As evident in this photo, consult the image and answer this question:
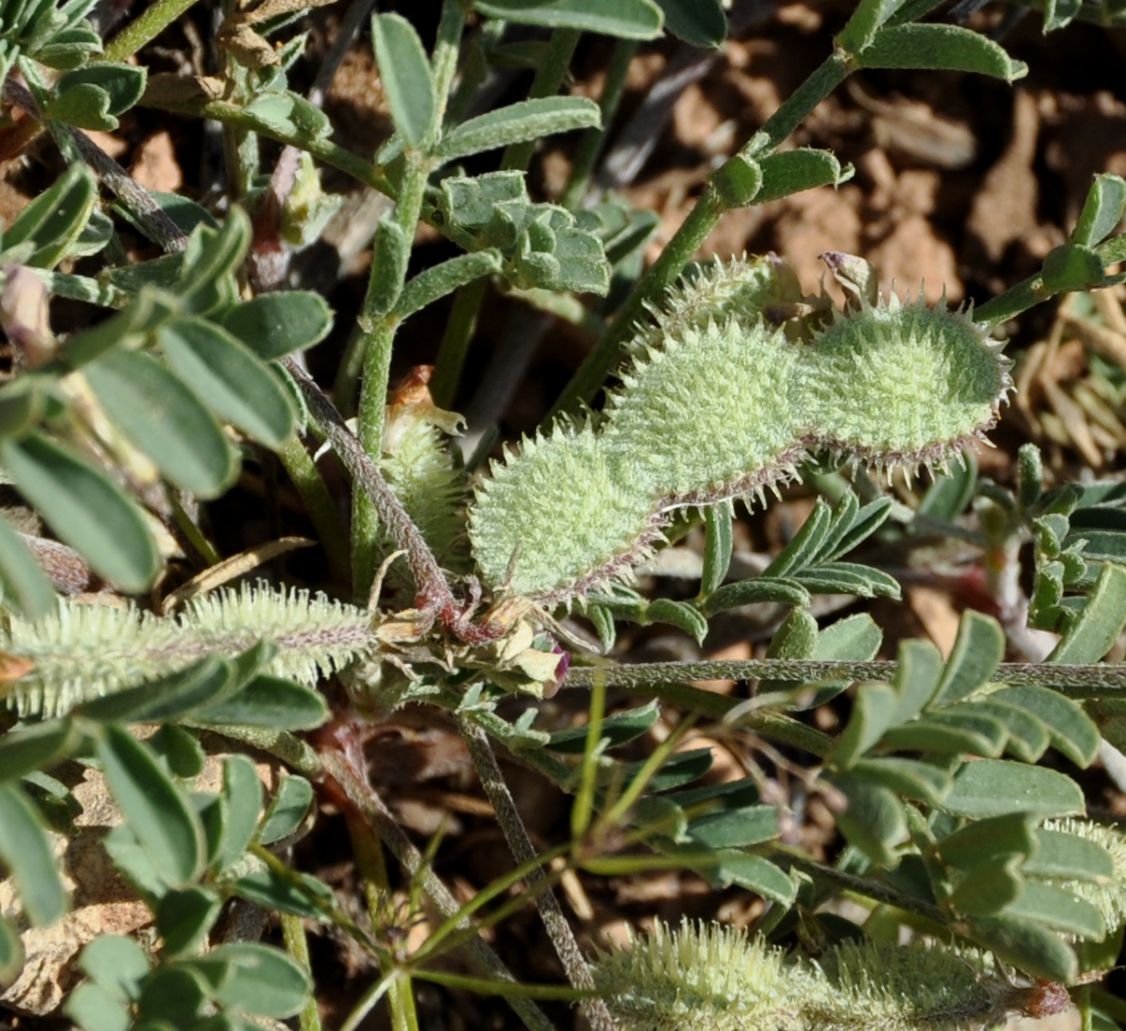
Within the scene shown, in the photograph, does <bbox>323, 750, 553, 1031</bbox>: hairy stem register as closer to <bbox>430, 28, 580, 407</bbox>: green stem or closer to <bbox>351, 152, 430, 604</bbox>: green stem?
<bbox>351, 152, 430, 604</bbox>: green stem

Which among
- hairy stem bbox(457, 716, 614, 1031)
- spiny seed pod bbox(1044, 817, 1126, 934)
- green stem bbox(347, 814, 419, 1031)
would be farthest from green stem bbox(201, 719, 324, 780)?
spiny seed pod bbox(1044, 817, 1126, 934)

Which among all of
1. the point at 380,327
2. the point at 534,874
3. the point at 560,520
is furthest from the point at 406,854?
the point at 380,327

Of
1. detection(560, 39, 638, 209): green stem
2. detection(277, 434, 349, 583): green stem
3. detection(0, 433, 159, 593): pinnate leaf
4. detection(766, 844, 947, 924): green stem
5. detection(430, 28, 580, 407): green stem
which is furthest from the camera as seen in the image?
detection(560, 39, 638, 209): green stem

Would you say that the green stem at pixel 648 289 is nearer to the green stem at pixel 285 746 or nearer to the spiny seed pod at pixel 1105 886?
the green stem at pixel 285 746

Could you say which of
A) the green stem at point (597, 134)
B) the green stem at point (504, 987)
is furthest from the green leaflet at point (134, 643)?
the green stem at point (597, 134)

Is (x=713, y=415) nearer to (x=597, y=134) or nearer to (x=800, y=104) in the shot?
(x=800, y=104)

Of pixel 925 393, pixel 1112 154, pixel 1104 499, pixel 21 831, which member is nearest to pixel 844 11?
pixel 1112 154
